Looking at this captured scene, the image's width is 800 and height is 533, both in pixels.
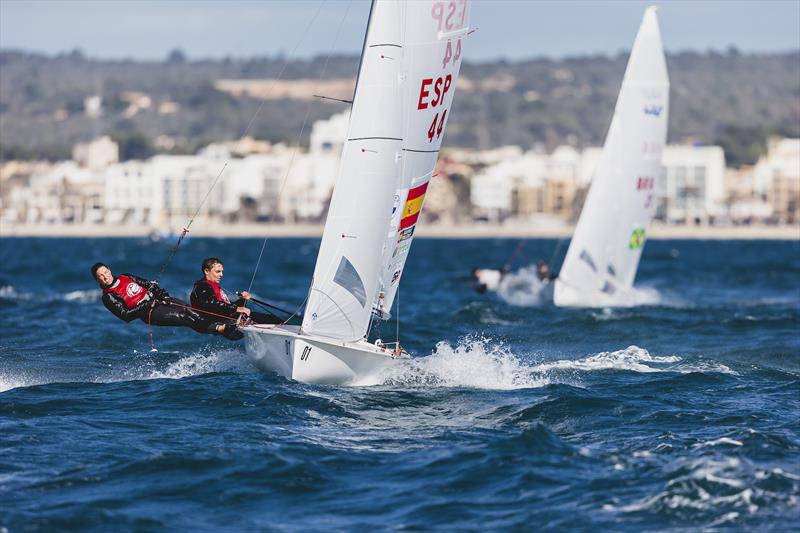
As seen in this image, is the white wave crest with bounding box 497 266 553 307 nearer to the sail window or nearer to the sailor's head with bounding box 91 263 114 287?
the sail window

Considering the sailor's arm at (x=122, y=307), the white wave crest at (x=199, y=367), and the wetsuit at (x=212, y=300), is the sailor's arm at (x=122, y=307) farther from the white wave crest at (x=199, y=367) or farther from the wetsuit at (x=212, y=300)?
the white wave crest at (x=199, y=367)

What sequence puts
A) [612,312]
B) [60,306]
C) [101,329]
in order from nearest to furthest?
[101,329]
[612,312]
[60,306]

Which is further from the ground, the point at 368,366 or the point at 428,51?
the point at 428,51

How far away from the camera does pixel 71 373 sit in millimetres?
14227

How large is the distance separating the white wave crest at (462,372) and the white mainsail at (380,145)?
0.62 m

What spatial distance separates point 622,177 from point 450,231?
109 m

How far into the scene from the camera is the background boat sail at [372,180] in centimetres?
1234

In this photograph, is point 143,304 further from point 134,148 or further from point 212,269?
point 134,148

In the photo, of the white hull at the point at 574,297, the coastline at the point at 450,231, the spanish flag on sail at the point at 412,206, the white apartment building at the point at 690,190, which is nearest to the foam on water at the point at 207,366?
the spanish flag on sail at the point at 412,206

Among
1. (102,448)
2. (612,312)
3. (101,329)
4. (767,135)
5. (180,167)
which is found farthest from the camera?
(767,135)

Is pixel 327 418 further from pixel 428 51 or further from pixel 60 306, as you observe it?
pixel 60 306

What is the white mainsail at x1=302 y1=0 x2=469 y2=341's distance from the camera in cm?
1234

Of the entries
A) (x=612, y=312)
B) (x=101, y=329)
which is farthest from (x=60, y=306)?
(x=612, y=312)

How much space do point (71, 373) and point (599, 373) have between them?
222 inches
